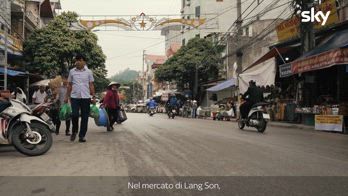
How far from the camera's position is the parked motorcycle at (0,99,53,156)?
23.6 ft

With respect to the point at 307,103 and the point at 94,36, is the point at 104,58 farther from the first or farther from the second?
the point at 307,103

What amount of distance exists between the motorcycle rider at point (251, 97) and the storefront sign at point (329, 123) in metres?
2.83

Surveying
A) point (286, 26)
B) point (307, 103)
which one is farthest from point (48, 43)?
point (307, 103)

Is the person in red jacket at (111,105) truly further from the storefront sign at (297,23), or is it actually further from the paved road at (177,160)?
the storefront sign at (297,23)

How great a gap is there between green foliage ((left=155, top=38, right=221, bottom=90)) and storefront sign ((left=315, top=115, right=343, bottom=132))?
28313 mm

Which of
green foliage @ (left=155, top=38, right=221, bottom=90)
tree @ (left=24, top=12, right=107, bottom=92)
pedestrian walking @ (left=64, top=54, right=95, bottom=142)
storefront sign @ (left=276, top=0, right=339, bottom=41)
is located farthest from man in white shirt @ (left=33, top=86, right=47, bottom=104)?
green foliage @ (left=155, top=38, right=221, bottom=90)

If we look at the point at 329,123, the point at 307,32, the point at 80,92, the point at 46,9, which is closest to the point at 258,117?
the point at 329,123

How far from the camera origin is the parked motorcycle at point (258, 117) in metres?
13.4

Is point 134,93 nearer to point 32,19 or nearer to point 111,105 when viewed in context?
point 32,19

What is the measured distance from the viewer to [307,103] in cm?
1877

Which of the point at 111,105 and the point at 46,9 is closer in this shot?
the point at 111,105

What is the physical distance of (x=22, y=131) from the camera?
7273mm

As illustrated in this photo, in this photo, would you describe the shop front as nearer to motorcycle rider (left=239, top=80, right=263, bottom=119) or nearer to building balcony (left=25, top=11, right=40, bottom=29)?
motorcycle rider (left=239, top=80, right=263, bottom=119)

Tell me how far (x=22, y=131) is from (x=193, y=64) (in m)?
37.8
